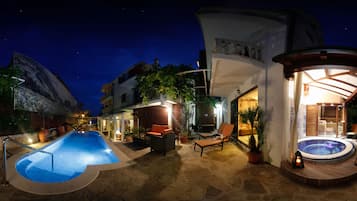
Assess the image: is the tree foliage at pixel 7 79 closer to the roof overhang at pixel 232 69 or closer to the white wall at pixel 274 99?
the roof overhang at pixel 232 69

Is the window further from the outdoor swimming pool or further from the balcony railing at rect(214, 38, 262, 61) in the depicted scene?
the outdoor swimming pool

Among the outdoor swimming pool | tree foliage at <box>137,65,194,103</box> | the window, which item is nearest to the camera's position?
the outdoor swimming pool

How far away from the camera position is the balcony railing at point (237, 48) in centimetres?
650

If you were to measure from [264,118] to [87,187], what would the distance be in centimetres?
589

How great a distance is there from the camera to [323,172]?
16.7ft

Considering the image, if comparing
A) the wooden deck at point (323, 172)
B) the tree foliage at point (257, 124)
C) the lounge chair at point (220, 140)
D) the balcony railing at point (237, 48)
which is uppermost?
the balcony railing at point (237, 48)

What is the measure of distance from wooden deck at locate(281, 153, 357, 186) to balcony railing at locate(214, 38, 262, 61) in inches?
148

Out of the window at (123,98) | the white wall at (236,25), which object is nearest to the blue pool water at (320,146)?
the white wall at (236,25)

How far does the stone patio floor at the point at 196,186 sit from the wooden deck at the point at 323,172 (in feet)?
0.53

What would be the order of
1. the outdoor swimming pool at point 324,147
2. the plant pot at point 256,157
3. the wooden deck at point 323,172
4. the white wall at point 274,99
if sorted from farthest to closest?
the outdoor swimming pool at point 324,147
the plant pot at point 256,157
the white wall at point 274,99
the wooden deck at point 323,172

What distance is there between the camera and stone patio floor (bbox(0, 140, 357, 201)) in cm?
409

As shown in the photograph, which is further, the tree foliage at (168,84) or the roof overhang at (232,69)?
the tree foliage at (168,84)

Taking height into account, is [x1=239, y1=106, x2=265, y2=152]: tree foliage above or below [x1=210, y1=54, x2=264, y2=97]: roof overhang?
below

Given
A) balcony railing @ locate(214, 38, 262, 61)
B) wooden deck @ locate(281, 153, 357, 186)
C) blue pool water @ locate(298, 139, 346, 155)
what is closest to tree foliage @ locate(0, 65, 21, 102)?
balcony railing @ locate(214, 38, 262, 61)
